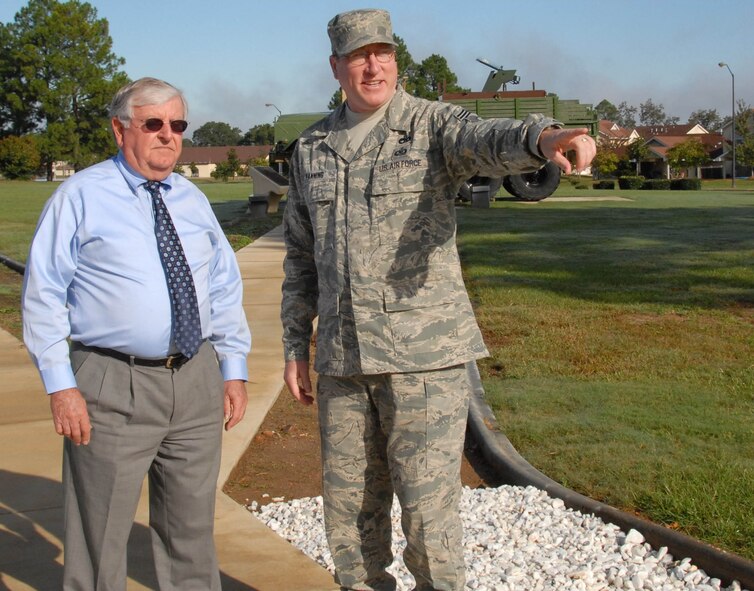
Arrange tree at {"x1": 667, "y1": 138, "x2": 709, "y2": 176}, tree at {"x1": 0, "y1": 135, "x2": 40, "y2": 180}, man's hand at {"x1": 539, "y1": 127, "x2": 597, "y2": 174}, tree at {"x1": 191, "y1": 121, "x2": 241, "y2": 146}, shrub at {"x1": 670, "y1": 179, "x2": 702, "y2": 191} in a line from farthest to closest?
1. tree at {"x1": 191, "y1": 121, "x2": 241, "y2": 146}
2. tree at {"x1": 0, "y1": 135, "x2": 40, "y2": 180}
3. tree at {"x1": 667, "y1": 138, "x2": 709, "y2": 176}
4. shrub at {"x1": 670, "y1": 179, "x2": 702, "y2": 191}
5. man's hand at {"x1": 539, "y1": 127, "x2": 597, "y2": 174}

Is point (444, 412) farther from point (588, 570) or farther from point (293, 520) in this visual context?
point (293, 520)

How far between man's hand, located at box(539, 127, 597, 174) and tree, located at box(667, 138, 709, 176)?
69141mm

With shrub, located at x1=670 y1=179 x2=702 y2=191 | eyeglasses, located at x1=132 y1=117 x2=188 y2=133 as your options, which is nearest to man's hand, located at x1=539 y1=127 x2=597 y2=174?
eyeglasses, located at x1=132 y1=117 x2=188 y2=133

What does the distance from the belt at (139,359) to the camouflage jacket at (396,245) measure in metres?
0.42

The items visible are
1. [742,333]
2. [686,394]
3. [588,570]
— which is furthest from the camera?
[742,333]

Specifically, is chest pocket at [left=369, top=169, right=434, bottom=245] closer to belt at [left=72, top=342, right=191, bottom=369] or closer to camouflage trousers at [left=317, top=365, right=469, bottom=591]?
camouflage trousers at [left=317, top=365, right=469, bottom=591]

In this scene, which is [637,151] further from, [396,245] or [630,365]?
[396,245]

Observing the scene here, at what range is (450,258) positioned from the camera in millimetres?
2945

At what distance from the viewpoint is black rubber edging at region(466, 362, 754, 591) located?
362 centimetres

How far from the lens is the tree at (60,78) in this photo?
86.3 m

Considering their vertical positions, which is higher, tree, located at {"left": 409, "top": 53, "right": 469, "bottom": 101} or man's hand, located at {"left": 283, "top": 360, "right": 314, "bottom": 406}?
tree, located at {"left": 409, "top": 53, "right": 469, "bottom": 101}

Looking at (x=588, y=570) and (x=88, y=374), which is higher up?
(x=88, y=374)

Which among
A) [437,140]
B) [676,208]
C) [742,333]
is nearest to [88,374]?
[437,140]

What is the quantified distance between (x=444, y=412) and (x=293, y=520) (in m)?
1.84
